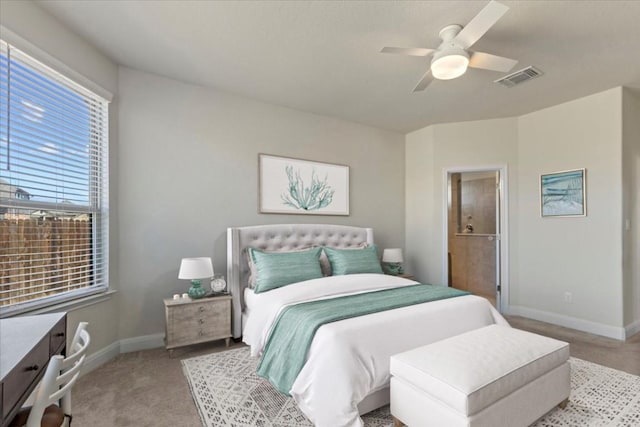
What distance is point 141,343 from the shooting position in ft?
10.1

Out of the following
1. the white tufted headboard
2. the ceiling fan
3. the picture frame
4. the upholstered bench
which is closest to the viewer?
the upholstered bench

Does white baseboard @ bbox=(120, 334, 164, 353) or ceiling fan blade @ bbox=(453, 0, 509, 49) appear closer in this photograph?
ceiling fan blade @ bbox=(453, 0, 509, 49)

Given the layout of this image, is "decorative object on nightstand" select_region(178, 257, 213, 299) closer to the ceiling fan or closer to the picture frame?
the ceiling fan

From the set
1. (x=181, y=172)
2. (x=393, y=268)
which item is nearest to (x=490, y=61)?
(x=393, y=268)

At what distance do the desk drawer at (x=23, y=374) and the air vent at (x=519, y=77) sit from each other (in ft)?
13.1

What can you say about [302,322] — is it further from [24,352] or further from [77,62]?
[77,62]

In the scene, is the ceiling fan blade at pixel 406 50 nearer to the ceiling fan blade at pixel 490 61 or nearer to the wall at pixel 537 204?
the ceiling fan blade at pixel 490 61

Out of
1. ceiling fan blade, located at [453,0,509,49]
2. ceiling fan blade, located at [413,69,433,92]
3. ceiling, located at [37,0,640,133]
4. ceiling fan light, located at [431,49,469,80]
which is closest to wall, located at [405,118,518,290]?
ceiling, located at [37,0,640,133]

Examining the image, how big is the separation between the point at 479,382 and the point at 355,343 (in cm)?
68

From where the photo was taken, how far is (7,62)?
1.99 m

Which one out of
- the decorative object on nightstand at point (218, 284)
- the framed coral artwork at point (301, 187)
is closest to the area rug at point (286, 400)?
the decorative object on nightstand at point (218, 284)

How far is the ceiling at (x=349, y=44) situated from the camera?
2.18 meters

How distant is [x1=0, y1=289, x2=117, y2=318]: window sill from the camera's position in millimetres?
2045

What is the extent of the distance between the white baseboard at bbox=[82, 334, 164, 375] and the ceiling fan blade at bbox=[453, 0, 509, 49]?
12.3ft
